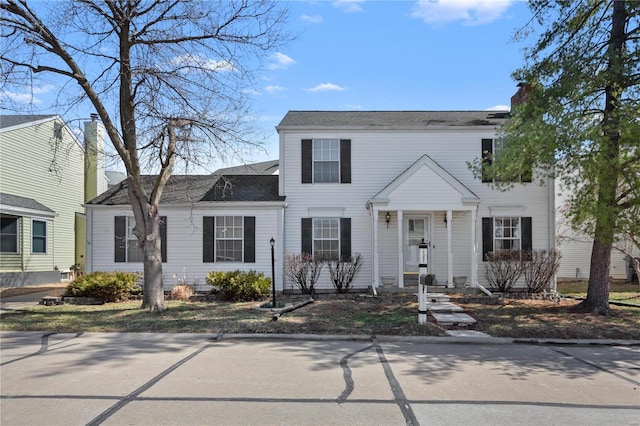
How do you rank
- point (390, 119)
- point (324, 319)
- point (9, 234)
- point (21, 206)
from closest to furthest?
point (324, 319) → point (390, 119) → point (21, 206) → point (9, 234)

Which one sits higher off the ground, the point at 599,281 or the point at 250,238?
the point at 250,238

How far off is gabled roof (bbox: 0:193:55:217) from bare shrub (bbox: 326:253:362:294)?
37.3 feet

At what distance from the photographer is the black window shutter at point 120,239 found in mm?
15867

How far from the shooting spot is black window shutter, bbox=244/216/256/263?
15.7 metres

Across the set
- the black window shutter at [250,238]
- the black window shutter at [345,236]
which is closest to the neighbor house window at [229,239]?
the black window shutter at [250,238]

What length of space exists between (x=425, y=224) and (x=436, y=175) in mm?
1874

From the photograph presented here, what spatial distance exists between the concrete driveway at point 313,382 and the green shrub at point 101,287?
4643 millimetres

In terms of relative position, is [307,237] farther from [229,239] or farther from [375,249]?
[229,239]

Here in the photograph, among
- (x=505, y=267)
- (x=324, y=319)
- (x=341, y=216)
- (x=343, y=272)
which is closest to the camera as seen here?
(x=324, y=319)

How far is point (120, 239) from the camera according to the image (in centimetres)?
1589

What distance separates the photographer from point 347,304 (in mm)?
12992

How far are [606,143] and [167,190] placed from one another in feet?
42.8

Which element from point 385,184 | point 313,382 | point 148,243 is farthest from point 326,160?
point 313,382

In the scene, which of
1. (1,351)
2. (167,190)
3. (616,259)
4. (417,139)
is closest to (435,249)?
(417,139)
